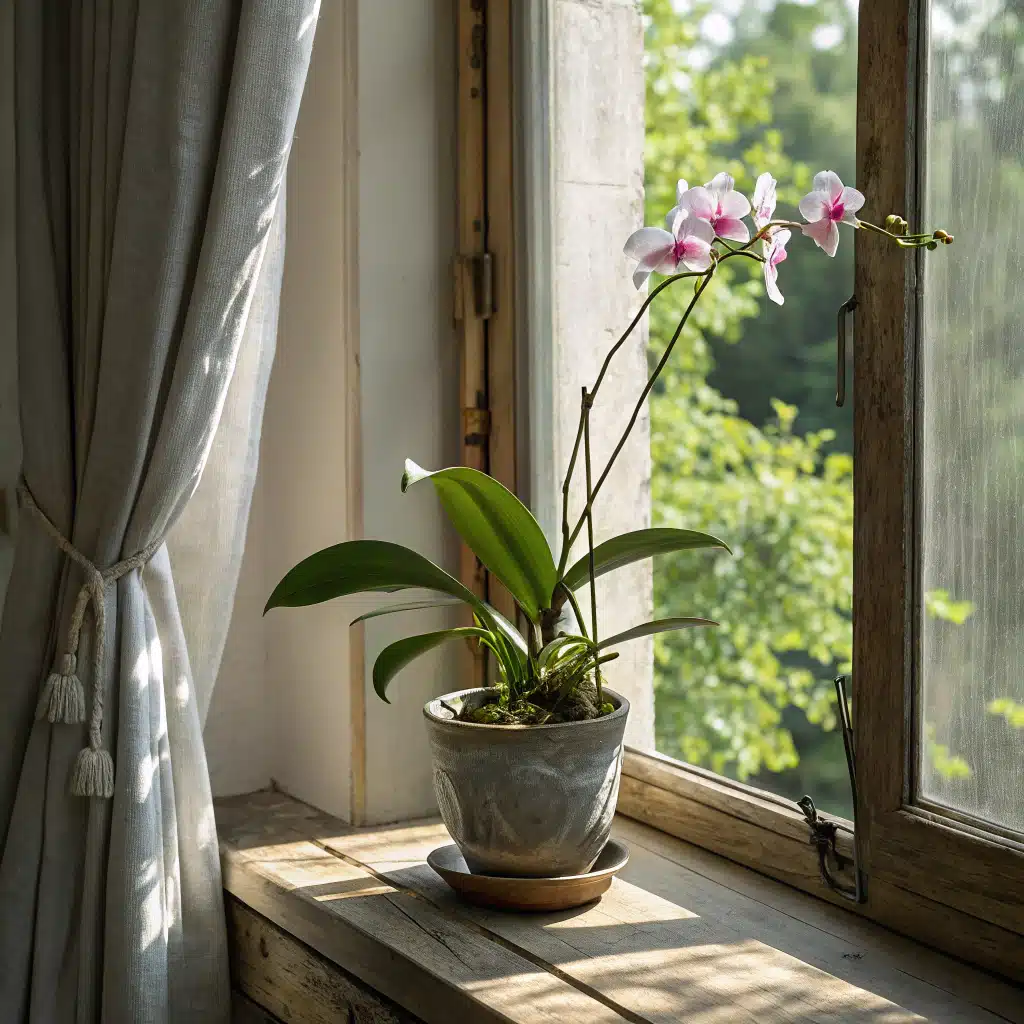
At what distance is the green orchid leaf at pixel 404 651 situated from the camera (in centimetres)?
133

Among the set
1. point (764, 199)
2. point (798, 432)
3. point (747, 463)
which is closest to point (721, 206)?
point (764, 199)

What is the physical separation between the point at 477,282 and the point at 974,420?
0.78m

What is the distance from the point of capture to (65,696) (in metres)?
1.44

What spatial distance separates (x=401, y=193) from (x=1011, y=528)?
3.17 ft

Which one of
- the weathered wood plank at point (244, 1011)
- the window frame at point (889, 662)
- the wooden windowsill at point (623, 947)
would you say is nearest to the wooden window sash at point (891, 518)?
the window frame at point (889, 662)

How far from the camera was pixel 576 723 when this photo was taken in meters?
1.26

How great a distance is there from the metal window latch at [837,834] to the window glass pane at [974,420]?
3.8 inches

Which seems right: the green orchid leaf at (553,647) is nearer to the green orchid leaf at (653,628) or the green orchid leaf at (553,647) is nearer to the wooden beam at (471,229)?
the green orchid leaf at (653,628)

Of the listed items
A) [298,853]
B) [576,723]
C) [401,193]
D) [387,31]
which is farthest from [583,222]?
[298,853]

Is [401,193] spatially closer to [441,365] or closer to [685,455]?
[441,365]

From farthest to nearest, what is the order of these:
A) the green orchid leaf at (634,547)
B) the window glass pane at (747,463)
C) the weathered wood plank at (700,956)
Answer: the window glass pane at (747,463)
the green orchid leaf at (634,547)
the weathered wood plank at (700,956)

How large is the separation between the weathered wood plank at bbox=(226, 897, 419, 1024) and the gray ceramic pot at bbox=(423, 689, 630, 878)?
19cm

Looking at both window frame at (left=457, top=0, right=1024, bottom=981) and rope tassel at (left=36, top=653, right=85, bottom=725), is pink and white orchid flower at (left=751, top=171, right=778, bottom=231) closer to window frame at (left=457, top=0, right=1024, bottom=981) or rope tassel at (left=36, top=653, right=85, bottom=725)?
window frame at (left=457, top=0, right=1024, bottom=981)

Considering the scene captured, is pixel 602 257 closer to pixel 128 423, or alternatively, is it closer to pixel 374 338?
pixel 374 338
